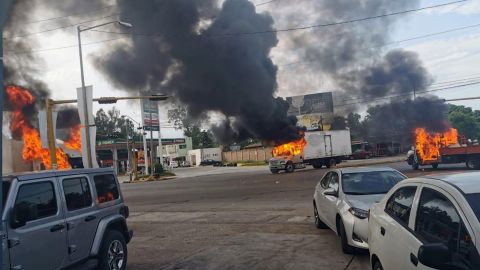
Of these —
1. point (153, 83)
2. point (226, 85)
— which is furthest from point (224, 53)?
point (153, 83)

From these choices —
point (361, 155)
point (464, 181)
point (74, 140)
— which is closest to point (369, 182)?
point (464, 181)

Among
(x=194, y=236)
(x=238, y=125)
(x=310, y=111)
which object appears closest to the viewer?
(x=194, y=236)

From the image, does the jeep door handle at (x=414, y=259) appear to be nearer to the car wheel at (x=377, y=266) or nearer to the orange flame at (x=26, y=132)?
the car wheel at (x=377, y=266)

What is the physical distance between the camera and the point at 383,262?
4297 millimetres

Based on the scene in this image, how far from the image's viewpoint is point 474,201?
3.21 meters

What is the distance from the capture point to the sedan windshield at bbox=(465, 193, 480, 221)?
10.2ft

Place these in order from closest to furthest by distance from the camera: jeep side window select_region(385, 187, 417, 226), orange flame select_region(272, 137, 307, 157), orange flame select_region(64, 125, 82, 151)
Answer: jeep side window select_region(385, 187, 417, 226) < orange flame select_region(64, 125, 82, 151) < orange flame select_region(272, 137, 307, 157)

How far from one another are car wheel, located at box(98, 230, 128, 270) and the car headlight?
3.62 meters

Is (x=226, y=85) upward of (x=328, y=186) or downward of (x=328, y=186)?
upward

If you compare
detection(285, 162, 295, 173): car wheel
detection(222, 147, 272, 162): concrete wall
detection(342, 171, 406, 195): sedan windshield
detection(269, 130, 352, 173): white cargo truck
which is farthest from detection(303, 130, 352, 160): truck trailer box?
detection(342, 171, 406, 195): sedan windshield

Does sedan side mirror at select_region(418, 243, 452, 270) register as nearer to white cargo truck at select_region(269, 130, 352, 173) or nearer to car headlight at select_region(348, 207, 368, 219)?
car headlight at select_region(348, 207, 368, 219)

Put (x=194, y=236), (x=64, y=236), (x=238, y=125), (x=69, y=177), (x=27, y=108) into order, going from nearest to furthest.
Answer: (x=64, y=236), (x=69, y=177), (x=194, y=236), (x=27, y=108), (x=238, y=125)

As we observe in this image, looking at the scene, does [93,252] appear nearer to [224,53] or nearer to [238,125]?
[224,53]

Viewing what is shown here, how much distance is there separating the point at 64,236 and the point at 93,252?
2.14 feet
